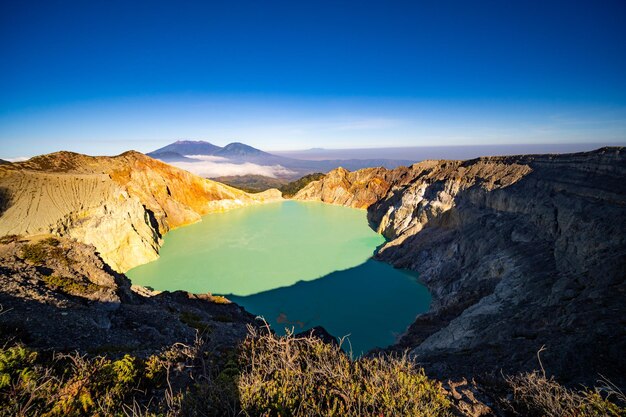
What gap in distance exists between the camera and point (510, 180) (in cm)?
2712

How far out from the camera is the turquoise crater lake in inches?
782

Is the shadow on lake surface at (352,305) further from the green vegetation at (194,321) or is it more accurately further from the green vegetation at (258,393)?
the green vegetation at (258,393)

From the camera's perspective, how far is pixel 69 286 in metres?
12.4

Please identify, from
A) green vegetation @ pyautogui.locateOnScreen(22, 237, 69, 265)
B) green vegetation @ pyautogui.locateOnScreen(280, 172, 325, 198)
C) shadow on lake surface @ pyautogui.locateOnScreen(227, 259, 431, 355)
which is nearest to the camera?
green vegetation @ pyautogui.locateOnScreen(22, 237, 69, 265)

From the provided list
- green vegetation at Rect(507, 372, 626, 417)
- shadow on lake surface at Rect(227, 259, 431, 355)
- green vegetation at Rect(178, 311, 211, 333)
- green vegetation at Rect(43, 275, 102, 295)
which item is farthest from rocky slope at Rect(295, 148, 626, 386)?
green vegetation at Rect(43, 275, 102, 295)

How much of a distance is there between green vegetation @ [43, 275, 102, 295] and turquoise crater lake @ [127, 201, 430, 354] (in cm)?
955

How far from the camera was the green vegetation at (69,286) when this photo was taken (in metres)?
12.1

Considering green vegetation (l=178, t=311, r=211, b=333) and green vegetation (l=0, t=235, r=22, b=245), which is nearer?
green vegetation (l=178, t=311, r=211, b=333)

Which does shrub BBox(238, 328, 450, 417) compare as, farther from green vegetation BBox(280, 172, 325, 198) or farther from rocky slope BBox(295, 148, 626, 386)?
green vegetation BBox(280, 172, 325, 198)

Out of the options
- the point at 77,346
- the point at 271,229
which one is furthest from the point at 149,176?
the point at 77,346

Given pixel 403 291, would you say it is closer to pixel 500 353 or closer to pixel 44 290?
pixel 500 353

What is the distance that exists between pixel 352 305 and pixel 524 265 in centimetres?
1107

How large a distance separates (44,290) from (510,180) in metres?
33.1

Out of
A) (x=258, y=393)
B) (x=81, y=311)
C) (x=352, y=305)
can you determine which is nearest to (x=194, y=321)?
(x=81, y=311)
